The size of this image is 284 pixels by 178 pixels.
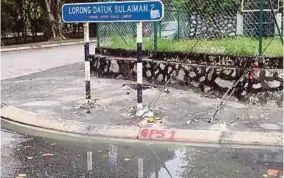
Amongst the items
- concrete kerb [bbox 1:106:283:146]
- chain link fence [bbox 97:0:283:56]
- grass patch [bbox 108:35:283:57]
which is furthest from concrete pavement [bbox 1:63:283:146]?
chain link fence [bbox 97:0:283:56]

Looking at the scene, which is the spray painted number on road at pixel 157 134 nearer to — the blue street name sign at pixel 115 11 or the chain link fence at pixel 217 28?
the blue street name sign at pixel 115 11

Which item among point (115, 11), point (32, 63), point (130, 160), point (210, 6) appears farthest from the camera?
point (32, 63)

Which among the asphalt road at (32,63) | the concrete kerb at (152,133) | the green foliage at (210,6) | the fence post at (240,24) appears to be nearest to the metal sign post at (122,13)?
the concrete kerb at (152,133)

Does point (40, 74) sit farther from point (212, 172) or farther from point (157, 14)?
point (212, 172)

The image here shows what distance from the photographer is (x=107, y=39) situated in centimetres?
1261

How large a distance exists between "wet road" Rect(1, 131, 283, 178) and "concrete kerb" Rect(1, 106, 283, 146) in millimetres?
306

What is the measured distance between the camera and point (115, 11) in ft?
26.2

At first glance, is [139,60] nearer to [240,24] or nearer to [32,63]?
[240,24]

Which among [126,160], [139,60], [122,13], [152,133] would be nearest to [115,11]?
[122,13]

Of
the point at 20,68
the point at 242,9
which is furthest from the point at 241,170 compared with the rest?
the point at 20,68

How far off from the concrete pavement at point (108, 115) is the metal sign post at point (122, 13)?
0.50 m

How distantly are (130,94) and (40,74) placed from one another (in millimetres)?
4742

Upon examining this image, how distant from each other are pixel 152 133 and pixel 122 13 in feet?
6.89

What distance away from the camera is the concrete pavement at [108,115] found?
269 inches
